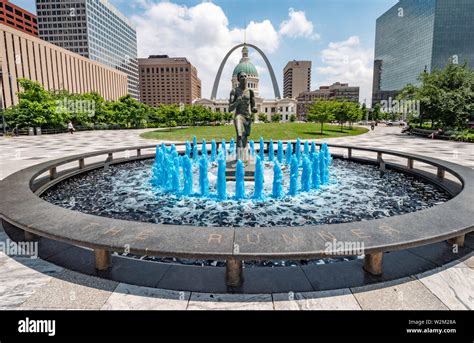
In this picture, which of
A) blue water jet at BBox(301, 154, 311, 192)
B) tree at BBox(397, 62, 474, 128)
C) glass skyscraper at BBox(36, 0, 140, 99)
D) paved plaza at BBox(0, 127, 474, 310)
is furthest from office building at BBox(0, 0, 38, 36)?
paved plaza at BBox(0, 127, 474, 310)

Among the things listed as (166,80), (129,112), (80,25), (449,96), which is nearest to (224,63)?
(166,80)

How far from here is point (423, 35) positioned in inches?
4102

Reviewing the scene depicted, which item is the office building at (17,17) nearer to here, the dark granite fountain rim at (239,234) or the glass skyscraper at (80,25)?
the glass skyscraper at (80,25)

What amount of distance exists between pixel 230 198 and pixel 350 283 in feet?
16.9

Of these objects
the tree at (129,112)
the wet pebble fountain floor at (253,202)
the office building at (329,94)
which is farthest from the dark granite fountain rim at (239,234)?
the office building at (329,94)

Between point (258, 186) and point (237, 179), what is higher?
point (237, 179)

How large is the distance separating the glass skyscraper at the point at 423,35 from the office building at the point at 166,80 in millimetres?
107480

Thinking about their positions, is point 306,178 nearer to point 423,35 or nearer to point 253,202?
point 253,202

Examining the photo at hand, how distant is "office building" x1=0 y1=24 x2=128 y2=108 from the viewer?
66.9 metres

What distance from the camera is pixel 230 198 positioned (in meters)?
8.65

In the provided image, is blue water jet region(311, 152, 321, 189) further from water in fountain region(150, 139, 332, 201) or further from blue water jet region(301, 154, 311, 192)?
blue water jet region(301, 154, 311, 192)

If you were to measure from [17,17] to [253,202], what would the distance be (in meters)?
130

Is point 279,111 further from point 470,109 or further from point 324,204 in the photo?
point 324,204

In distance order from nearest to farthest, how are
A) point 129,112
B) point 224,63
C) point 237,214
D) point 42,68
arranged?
1. point 237,214
2. point 129,112
3. point 42,68
4. point 224,63
